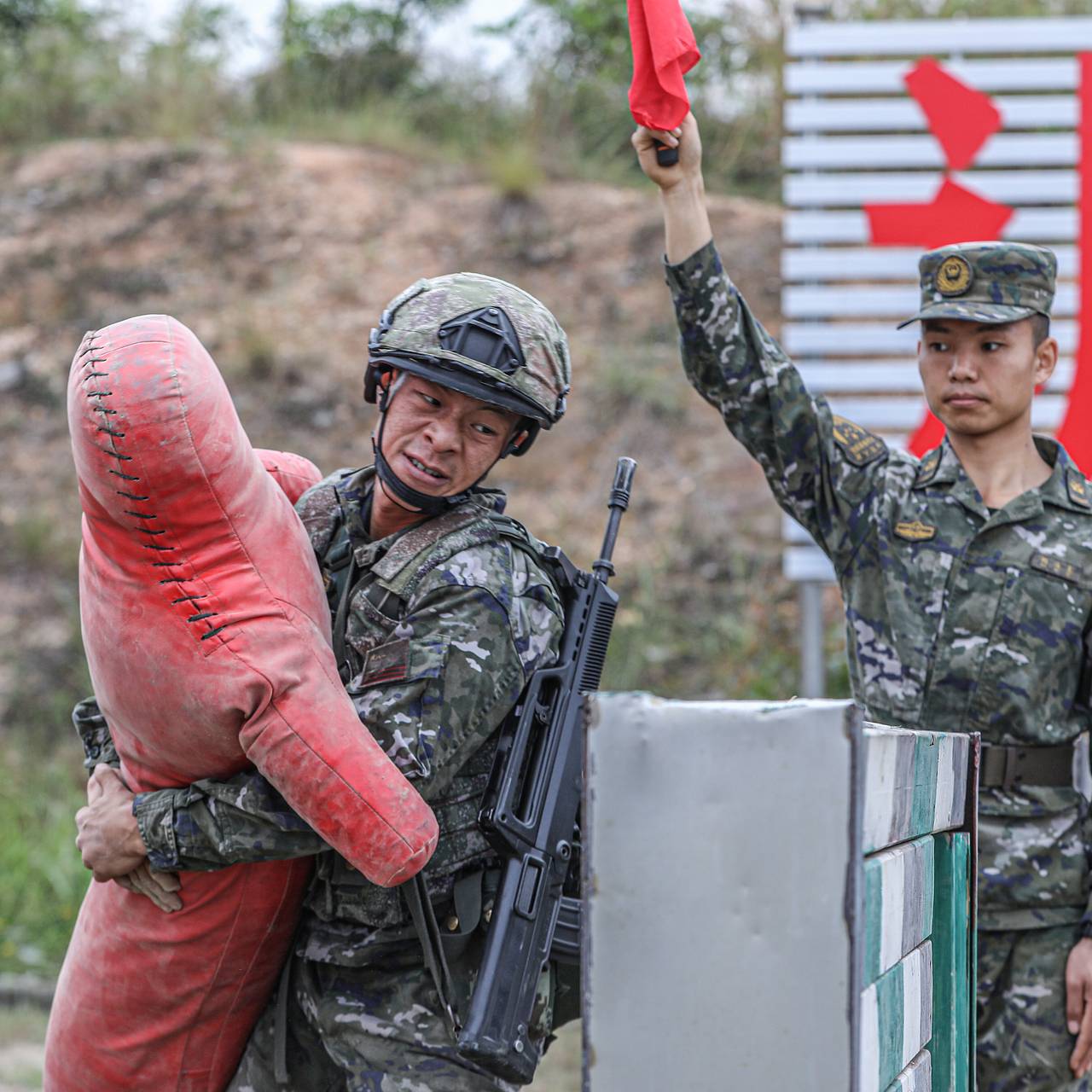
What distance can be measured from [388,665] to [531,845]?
0.31 metres

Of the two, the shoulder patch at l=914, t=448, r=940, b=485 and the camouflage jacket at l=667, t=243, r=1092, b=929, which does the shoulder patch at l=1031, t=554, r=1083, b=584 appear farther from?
the shoulder patch at l=914, t=448, r=940, b=485

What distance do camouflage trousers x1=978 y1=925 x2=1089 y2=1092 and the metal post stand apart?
317 centimetres

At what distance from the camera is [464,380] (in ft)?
6.01

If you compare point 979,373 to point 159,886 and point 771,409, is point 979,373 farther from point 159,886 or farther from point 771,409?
point 159,886

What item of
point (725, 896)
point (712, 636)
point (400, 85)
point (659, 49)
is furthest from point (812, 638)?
point (400, 85)

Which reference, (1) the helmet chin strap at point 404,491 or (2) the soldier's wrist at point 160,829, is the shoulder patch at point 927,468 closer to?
(1) the helmet chin strap at point 404,491

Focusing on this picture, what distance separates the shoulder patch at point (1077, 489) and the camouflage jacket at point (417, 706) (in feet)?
3.82

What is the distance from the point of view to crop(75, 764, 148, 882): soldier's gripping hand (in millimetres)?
1765

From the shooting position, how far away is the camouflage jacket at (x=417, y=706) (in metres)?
1.70

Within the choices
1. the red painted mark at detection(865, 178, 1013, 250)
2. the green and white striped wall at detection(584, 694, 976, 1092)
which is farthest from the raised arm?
the red painted mark at detection(865, 178, 1013, 250)

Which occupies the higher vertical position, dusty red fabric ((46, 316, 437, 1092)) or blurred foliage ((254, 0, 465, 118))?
blurred foliage ((254, 0, 465, 118))

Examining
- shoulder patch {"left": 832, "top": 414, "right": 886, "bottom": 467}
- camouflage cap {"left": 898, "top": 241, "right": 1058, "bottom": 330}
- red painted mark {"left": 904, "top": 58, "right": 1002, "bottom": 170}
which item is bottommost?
shoulder patch {"left": 832, "top": 414, "right": 886, "bottom": 467}

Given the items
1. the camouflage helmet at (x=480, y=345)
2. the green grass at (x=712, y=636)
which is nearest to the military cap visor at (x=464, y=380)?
the camouflage helmet at (x=480, y=345)

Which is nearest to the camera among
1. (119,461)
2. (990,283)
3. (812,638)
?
(119,461)
